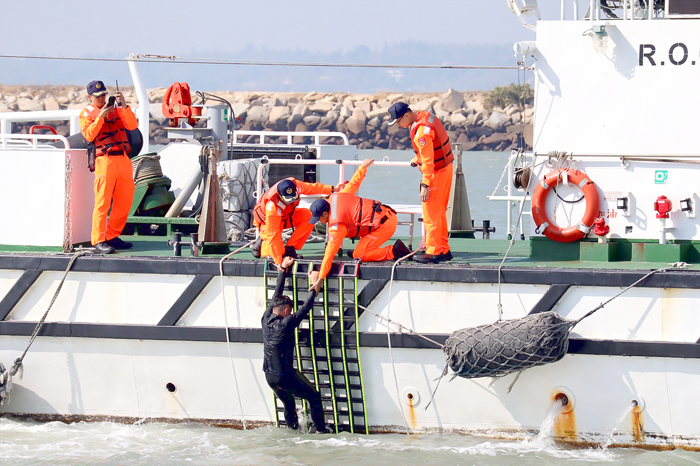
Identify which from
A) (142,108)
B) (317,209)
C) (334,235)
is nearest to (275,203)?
(317,209)

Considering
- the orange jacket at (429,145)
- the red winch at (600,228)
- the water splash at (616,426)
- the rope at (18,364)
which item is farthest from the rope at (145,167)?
the water splash at (616,426)

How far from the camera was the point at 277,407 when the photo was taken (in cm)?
768

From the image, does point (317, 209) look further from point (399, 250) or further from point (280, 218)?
point (399, 250)

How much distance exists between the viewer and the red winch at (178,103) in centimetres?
1118

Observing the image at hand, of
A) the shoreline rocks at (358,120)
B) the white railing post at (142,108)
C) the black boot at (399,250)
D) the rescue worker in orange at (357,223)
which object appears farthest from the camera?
the shoreline rocks at (358,120)

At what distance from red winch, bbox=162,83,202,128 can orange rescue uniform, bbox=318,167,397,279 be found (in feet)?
13.8

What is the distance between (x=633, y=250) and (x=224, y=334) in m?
3.59

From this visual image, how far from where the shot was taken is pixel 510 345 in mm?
6930

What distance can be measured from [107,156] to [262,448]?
292cm

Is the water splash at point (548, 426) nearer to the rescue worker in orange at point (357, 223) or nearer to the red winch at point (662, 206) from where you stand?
the rescue worker in orange at point (357, 223)

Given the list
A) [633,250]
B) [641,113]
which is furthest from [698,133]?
[633,250]

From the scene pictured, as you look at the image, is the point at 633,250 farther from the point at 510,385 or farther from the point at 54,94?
the point at 54,94

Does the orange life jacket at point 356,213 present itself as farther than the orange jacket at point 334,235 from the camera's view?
Yes

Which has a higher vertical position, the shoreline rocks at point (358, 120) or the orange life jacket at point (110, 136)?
the shoreline rocks at point (358, 120)
